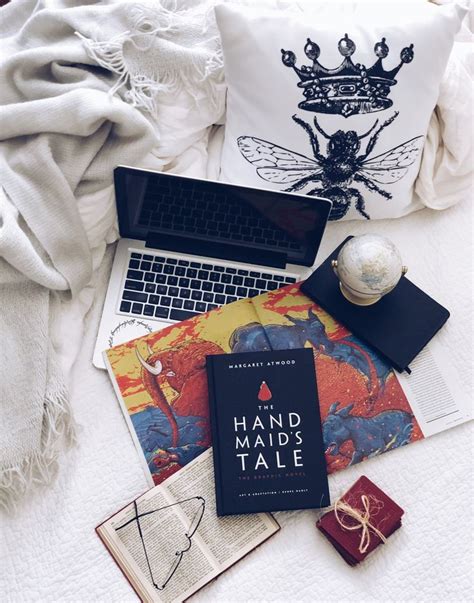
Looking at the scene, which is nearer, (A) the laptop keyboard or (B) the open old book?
(B) the open old book

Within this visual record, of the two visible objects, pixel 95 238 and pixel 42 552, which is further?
pixel 95 238

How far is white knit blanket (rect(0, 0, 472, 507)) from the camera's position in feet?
2.84

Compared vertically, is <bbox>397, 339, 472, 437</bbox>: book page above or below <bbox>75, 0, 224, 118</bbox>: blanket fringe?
below

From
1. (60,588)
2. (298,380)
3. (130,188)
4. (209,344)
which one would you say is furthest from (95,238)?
(60,588)

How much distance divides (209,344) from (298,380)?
0.15 m

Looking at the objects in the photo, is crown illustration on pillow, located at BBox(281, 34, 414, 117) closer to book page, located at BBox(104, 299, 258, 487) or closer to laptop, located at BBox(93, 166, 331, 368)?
laptop, located at BBox(93, 166, 331, 368)

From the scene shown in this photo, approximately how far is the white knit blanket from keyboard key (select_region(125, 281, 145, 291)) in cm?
6

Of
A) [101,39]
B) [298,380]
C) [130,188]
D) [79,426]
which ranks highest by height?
[101,39]

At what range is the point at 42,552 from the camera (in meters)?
0.83

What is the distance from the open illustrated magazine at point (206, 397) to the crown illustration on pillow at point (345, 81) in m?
0.29

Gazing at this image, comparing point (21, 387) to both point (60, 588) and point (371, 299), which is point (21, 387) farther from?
point (371, 299)

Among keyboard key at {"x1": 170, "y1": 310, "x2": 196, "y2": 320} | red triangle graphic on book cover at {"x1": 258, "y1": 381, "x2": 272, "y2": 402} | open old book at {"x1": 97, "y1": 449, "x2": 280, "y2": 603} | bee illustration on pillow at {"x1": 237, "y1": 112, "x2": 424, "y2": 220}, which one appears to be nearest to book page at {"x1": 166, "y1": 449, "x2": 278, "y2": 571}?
open old book at {"x1": 97, "y1": 449, "x2": 280, "y2": 603}

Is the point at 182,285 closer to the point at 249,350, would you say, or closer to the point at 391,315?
the point at 249,350

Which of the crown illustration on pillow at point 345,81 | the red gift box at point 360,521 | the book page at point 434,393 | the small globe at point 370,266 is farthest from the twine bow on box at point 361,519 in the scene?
the crown illustration on pillow at point 345,81
